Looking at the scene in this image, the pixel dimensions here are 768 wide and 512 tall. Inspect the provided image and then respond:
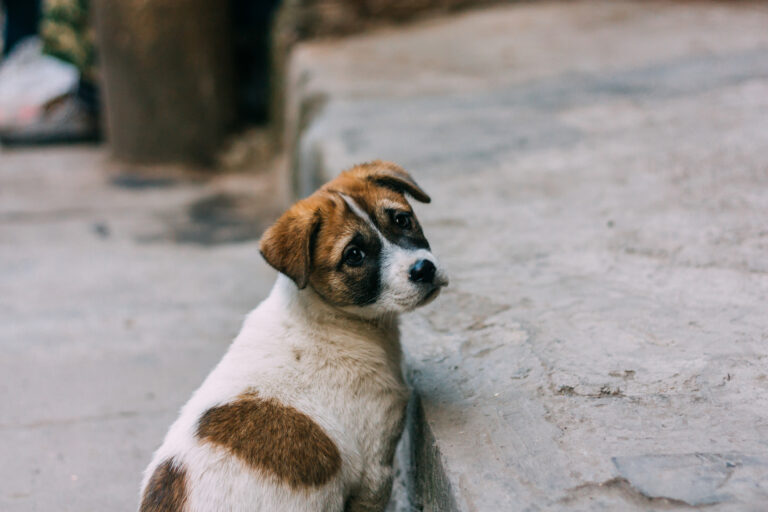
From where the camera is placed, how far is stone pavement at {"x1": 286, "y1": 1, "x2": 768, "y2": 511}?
2.14 m

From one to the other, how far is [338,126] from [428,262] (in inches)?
129

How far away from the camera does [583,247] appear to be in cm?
361

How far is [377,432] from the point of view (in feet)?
8.15

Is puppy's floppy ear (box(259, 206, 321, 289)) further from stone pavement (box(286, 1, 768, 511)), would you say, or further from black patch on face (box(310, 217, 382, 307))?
stone pavement (box(286, 1, 768, 511))

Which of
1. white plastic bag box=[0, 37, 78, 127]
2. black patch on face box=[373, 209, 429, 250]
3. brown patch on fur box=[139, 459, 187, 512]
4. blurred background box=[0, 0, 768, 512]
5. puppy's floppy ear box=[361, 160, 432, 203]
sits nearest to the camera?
brown patch on fur box=[139, 459, 187, 512]

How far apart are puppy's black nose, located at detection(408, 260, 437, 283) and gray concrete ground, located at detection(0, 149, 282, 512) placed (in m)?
1.38

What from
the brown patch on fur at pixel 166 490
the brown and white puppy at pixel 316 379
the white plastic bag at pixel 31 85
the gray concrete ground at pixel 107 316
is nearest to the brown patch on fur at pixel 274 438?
the brown and white puppy at pixel 316 379

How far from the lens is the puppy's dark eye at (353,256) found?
2.55 meters

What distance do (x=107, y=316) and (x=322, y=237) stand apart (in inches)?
102

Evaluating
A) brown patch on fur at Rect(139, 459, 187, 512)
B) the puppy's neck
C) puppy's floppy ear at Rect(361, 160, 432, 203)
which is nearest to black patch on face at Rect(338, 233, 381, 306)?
the puppy's neck

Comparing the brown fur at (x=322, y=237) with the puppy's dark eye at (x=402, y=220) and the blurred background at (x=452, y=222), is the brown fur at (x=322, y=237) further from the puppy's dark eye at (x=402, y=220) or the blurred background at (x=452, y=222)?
the blurred background at (x=452, y=222)

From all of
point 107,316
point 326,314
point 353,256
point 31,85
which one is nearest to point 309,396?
point 326,314

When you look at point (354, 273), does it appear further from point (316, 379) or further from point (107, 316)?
point (107, 316)

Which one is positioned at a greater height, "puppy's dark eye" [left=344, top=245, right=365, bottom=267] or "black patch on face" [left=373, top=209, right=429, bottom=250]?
"black patch on face" [left=373, top=209, right=429, bottom=250]
